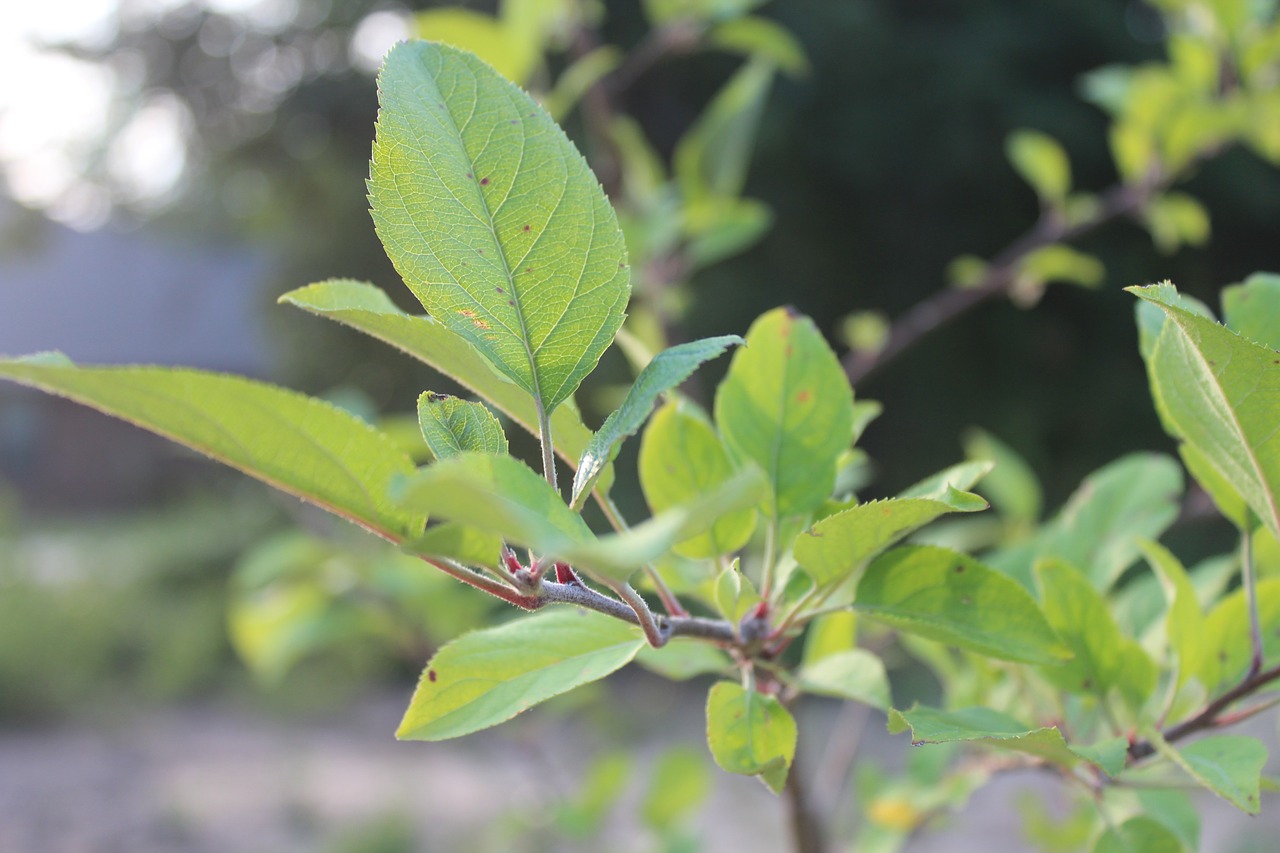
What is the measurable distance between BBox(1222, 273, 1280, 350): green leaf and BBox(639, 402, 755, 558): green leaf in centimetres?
23

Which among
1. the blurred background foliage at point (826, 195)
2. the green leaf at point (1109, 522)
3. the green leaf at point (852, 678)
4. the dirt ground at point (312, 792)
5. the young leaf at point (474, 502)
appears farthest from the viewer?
the blurred background foliage at point (826, 195)

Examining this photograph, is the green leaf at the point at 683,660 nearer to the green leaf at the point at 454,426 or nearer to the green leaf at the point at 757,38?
the green leaf at the point at 454,426

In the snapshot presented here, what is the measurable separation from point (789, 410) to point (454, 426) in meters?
0.18

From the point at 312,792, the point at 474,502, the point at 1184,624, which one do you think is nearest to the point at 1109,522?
the point at 1184,624

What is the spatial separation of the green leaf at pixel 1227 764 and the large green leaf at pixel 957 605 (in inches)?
2.6

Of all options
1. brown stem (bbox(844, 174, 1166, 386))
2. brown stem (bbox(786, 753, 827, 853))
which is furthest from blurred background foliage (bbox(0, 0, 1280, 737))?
brown stem (bbox(786, 753, 827, 853))

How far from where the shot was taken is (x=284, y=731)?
524cm

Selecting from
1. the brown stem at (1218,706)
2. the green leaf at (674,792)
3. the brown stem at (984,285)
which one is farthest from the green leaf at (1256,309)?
the green leaf at (674,792)

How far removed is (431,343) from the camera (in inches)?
13.2

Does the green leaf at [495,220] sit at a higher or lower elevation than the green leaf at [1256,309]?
higher

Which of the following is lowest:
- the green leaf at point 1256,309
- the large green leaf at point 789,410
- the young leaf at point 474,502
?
the large green leaf at point 789,410

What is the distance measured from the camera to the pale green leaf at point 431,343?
1.06 feet

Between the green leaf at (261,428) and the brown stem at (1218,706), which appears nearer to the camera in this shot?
the green leaf at (261,428)

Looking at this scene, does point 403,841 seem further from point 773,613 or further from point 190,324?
point 190,324
